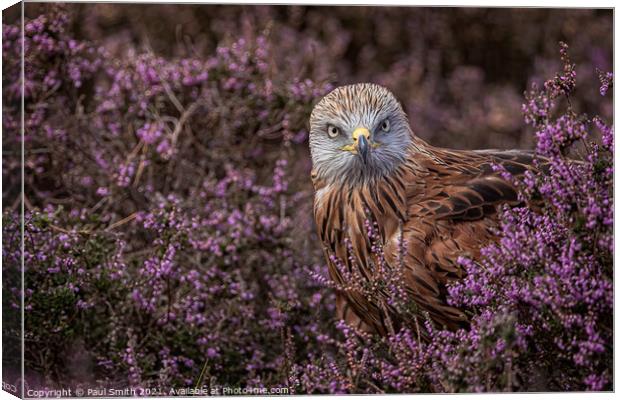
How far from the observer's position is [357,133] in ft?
14.3

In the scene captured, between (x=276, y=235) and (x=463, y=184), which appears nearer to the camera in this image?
(x=463, y=184)

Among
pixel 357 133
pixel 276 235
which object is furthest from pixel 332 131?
→ pixel 276 235

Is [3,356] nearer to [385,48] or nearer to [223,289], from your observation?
[223,289]

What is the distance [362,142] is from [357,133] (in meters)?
0.12

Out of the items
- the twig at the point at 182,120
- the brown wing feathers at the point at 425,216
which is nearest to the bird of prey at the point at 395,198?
the brown wing feathers at the point at 425,216

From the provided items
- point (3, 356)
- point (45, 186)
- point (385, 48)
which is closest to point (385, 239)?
point (3, 356)

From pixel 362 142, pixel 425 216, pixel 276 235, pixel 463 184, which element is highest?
pixel 362 142

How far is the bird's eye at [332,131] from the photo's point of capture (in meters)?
4.50

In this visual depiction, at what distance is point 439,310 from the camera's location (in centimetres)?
436

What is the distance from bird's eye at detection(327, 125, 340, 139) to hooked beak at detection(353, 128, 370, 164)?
13cm

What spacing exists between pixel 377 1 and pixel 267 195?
4.78 ft

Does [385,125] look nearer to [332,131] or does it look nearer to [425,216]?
[332,131]

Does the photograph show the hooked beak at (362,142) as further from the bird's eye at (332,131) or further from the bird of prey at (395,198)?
the bird's eye at (332,131)

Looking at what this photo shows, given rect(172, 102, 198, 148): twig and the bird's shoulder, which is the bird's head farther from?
rect(172, 102, 198, 148): twig
